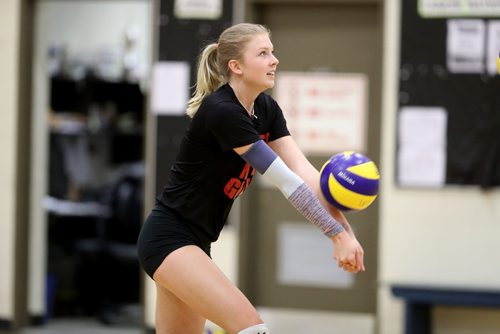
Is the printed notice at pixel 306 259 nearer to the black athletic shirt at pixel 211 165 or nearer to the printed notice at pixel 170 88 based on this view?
the printed notice at pixel 170 88

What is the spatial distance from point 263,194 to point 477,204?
1632 mm

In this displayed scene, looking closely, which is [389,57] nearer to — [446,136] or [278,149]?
[446,136]

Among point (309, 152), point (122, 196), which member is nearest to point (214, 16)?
point (309, 152)

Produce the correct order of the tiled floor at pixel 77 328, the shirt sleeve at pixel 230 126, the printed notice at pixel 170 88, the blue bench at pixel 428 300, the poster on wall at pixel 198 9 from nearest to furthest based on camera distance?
the shirt sleeve at pixel 230 126, the blue bench at pixel 428 300, the poster on wall at pixel 198 9, the printed notice at pixel 170 88, the tiled floor at pixel 77 328

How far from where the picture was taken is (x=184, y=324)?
3.55m

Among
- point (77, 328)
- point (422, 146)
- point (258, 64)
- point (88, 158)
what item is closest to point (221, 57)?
point (258, 64)

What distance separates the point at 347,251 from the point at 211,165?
0.66 metres

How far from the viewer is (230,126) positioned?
3.25 metres

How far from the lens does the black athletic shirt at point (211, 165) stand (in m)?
3.28

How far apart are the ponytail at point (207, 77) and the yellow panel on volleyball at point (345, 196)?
66 centimetres

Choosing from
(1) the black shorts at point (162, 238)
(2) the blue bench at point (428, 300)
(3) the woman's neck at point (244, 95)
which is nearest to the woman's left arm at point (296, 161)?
(3) the woman's neck at point (244, 95)

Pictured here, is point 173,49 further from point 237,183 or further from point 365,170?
point 365,170

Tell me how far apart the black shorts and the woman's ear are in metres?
0.63

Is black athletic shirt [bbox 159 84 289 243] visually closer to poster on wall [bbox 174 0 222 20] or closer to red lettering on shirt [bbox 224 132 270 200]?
red lettering on shirt [bbox 224 132 270 200]
